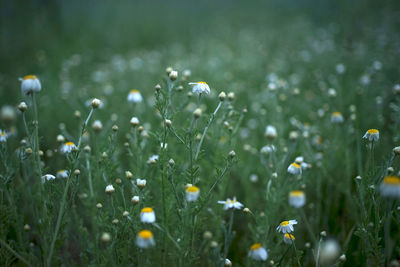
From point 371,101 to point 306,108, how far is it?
834mm

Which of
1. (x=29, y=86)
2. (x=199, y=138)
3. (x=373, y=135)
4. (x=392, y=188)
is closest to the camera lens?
(x=392, y=188)

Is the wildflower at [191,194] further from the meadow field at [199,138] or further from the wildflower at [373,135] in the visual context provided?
the wildflower at [373,135]

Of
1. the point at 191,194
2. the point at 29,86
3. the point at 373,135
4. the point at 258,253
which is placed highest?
the point at 29,86

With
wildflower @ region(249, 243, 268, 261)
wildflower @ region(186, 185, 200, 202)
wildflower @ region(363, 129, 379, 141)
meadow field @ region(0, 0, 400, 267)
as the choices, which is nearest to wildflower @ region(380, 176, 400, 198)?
meadow field @ region(0, 0, 400, 267)

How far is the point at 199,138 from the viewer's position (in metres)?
2.38

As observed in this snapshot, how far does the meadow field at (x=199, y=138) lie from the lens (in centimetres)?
163

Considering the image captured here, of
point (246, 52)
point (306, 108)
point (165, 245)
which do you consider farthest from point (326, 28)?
point (165, 245)

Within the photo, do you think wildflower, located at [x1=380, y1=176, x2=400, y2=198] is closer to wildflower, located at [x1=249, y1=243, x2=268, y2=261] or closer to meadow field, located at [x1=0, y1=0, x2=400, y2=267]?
meadow field, located at [x1=0, y1=0, x2=400, y2=267]

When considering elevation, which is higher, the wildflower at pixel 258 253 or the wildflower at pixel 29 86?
the wildflower at pixel 29 86

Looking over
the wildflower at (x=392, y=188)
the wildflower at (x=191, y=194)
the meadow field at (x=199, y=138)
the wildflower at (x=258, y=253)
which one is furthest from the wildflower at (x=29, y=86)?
the wildflower at (x=392, y=188)

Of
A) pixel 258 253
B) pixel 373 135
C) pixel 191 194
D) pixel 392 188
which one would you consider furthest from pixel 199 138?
pixel 392 188

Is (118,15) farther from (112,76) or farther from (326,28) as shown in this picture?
(326,28)

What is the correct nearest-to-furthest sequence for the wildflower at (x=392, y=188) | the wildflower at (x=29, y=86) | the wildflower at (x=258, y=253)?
the wildflower at (x=392, y=188) < the wildflower at (x=258, y=253) < the wildflower at (x=29, y=86)

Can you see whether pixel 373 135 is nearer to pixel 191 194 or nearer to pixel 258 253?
pixel 258 253
